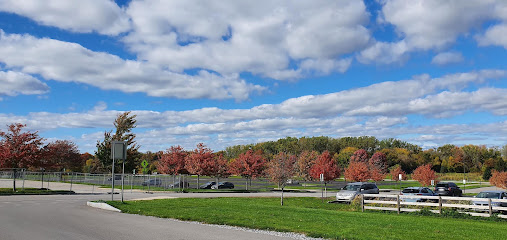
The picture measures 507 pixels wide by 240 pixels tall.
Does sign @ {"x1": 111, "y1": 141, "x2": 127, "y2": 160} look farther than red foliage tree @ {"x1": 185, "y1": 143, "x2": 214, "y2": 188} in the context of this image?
No

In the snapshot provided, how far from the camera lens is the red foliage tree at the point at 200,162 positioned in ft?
145

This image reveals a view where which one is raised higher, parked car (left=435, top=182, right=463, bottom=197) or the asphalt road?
the asphalt road

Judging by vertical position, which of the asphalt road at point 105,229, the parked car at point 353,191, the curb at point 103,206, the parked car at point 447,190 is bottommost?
the parked car at point 447,190

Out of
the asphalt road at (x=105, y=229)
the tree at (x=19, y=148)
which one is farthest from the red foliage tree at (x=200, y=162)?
the asphalt road at (x=105, y=229)

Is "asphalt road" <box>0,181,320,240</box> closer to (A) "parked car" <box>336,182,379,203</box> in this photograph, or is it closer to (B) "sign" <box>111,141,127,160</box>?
(B) "sign" <box>111,141,127,160</box>

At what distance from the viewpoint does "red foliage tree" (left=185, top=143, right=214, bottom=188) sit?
44125mm

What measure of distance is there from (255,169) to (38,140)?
23877mm

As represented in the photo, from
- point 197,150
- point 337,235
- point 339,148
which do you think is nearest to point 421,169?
point 197,150

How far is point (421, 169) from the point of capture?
53.6 metres

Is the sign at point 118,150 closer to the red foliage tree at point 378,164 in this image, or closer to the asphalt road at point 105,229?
the asphalt road at point 105,229

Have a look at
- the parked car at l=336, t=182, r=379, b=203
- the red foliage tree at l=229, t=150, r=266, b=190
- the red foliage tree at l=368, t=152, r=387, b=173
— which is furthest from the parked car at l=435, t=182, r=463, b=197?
A: the red foliage tree at l=368, t=152, r=387, b=173

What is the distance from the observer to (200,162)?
1750 inches

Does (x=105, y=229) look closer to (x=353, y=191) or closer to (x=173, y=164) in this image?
(x=353, y=191)

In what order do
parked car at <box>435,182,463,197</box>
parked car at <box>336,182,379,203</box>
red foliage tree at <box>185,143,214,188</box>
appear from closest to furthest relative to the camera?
parked car at <box>336,182,379,203</box> → parked car at <box>435,182,463,197</box> → red foliage tree at <box>185,143,214,188</box>
